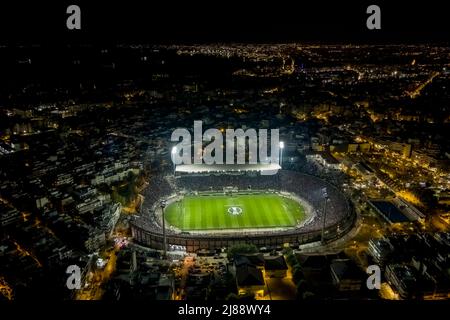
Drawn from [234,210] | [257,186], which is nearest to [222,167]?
[257,186]

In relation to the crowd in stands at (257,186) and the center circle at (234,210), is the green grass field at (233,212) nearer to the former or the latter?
the center circle at (234,210)

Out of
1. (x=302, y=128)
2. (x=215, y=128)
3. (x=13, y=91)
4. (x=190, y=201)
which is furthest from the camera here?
(x=13, y=91)

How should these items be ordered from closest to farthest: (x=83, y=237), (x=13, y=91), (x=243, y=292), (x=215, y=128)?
(x=243, y=292), (x=83, y=237), (x=215, y=128), (x=13, y=91)

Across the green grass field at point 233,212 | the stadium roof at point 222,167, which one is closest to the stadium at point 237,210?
the green grass field at point 233,212

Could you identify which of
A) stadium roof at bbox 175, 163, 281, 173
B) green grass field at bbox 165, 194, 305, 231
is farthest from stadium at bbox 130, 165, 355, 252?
stadium roof at bbox 175, 163, 281, 173

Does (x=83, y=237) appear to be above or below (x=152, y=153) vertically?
below
